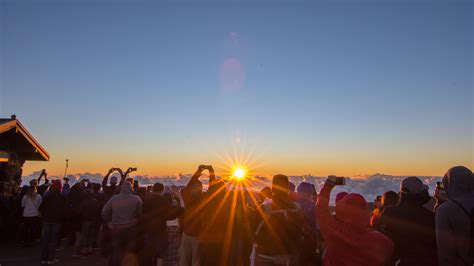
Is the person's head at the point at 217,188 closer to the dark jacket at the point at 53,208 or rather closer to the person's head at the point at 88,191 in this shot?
the dark jacket at the point at 53,208

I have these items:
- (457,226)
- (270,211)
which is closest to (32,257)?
(270,211)

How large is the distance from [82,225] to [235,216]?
6.68m

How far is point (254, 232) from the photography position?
522 cm

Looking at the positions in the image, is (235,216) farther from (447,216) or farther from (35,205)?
(35,205)

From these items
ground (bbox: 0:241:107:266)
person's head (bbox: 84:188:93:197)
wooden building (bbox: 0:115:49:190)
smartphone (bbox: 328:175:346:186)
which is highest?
wooden building (bbox: 0:115:49:190)

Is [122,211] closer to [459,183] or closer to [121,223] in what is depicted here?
[121,223]

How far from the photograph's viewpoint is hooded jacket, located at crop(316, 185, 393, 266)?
3.29 meters

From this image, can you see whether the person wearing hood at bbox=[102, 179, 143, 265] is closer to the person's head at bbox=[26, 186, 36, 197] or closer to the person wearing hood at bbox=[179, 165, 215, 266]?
the person wearing hood at bbox=[179, 165, 215, 266]

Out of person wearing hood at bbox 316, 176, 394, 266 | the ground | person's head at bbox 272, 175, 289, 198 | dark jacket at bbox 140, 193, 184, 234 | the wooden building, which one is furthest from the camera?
the wooden building

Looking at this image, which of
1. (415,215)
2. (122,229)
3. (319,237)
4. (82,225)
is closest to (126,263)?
(122,229)

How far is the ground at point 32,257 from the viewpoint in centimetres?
1011

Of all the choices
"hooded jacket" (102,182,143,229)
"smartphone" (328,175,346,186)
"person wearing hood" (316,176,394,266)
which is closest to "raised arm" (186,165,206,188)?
"hooded jacket" (102,182,143,229)

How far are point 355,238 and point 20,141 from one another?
1551cm

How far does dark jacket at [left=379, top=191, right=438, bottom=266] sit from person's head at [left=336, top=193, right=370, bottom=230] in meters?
1.37
